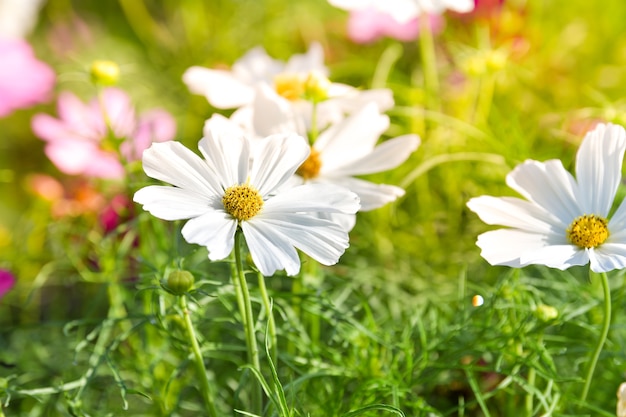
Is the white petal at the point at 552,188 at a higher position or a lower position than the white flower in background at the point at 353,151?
lower

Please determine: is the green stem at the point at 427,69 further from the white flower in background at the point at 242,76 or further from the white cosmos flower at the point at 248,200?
the white cosmos flower at the point at 248,200

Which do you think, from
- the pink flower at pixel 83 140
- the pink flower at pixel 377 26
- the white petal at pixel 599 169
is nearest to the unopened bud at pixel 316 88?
the white petal at pixel 599 169

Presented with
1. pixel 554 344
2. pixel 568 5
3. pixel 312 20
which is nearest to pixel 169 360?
pixel 554 344

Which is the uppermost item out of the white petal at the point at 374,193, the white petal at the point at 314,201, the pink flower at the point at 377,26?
the pink flower at the point at 377,26

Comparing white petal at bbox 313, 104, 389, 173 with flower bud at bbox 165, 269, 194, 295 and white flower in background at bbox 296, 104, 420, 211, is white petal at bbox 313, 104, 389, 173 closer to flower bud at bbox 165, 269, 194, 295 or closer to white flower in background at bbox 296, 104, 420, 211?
white flower in background at bbox 296, 104, 420, 211

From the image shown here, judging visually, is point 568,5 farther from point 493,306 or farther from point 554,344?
point 493,306

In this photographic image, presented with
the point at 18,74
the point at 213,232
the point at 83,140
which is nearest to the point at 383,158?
the point at 213,232
